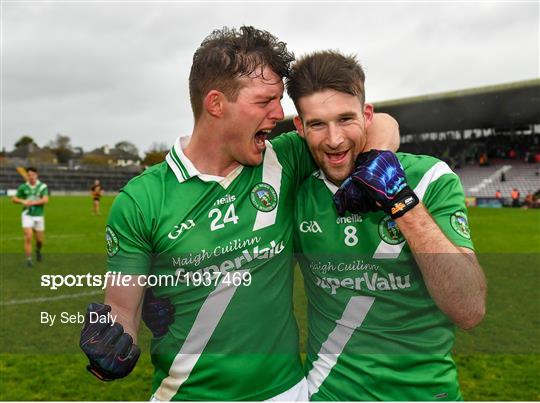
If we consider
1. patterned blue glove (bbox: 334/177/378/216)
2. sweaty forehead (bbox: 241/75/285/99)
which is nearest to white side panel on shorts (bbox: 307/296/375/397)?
patterned blue glove (bbox: 334/177/378/216)

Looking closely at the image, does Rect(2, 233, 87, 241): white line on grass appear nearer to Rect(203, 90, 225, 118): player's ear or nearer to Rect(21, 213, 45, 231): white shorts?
Rect(21, 213, 45, 231): white shorts

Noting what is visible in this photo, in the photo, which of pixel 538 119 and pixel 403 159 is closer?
pixel 403 159

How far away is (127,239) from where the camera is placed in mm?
2166

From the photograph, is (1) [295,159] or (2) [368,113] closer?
(2) [368,113]

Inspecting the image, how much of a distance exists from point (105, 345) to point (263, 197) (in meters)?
0.90

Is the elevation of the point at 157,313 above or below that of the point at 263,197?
below

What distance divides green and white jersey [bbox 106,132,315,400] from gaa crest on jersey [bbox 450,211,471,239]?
2.39ft

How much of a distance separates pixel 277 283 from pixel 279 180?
0.47m

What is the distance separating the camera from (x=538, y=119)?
37.1m

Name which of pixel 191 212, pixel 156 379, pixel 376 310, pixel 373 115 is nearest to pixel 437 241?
pixel 376 310

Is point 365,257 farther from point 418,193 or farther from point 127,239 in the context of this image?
point 127,239

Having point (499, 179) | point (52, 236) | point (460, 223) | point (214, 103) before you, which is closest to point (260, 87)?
point (214, 103)

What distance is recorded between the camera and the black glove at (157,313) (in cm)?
227

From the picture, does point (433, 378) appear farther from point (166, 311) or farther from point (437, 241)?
point (166, 311)
